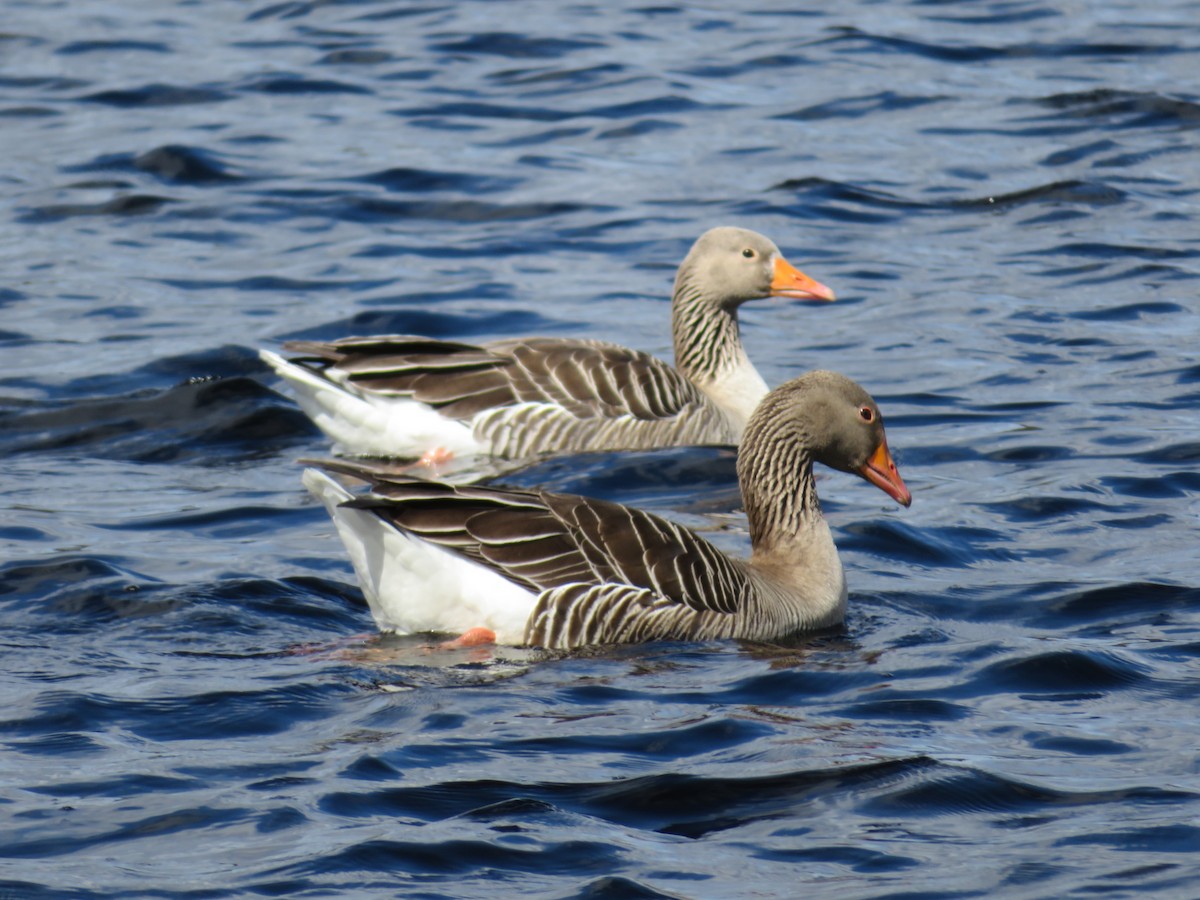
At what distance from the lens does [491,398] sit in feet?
41.3

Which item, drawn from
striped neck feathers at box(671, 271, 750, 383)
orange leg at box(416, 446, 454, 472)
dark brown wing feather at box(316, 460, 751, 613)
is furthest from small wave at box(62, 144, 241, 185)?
dark brown wing feather at box(316, 460, 751, 613)

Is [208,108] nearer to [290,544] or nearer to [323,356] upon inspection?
[323,356]

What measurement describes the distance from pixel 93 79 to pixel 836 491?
42.7 feet

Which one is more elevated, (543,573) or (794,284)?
(794,284)

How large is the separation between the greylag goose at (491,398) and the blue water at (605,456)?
0.35 metres

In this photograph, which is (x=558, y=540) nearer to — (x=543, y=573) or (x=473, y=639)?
(x=543, y=573)

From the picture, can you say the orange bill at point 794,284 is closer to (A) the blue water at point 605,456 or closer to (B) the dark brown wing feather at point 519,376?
(A) the blue water at point 605,456

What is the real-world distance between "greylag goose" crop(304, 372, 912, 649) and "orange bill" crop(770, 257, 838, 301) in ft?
14.8

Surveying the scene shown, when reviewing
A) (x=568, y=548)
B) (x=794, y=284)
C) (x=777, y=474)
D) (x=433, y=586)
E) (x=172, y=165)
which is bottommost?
(x=433, y=586)

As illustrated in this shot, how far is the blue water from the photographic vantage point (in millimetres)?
6617

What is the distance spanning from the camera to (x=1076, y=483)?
37.2 feet

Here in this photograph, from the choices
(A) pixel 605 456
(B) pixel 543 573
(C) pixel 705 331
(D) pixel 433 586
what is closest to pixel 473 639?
(D) pixel 433 586

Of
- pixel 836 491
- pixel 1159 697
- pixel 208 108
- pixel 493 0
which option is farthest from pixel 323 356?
pixel 493 0

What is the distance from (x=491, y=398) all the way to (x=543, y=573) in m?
3.97
